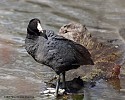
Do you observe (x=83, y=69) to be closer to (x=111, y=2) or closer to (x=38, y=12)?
(x=38, y=12)

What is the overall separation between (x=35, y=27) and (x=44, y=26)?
16.1ft

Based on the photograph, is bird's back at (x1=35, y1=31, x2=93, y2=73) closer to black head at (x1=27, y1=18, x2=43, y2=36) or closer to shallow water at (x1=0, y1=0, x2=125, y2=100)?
black head at (x1=27, y1=18, x2=43, y2=36)

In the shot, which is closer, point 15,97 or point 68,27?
point 15,97

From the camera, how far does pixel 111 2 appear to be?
16.2 meters

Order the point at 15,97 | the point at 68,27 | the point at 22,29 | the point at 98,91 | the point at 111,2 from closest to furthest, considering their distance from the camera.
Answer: the point at 15,97, the point at 98,91, the point at 68,27, the point at 22,29, the point at 111,2

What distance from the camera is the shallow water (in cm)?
763

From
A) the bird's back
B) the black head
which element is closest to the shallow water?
the bird's back

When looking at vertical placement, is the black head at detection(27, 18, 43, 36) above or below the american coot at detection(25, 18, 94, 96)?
above

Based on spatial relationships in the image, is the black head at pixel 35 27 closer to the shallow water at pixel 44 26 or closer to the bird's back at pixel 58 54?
the bird's back at pixel 58 54

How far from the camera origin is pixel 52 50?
712 centimetres

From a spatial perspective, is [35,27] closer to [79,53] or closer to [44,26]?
[79,53]

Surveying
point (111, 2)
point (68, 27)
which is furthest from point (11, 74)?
point (111, 2)

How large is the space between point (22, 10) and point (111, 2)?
357 cm

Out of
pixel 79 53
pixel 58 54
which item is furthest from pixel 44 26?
pixel 58 54
